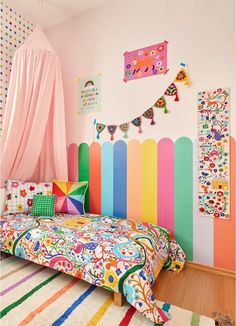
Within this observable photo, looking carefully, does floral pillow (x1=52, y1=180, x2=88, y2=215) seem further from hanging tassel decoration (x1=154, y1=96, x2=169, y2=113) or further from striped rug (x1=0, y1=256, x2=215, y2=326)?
hanging tassel decoration (x1=154, y1=96, x2=169, y2=113)

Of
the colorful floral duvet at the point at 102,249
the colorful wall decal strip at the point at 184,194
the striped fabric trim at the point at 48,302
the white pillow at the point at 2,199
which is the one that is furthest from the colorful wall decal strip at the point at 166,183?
the white pillow at the point at 2,199

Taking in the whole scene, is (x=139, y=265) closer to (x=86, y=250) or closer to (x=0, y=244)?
(x=86, y=250)

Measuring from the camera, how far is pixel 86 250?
1.55 meters

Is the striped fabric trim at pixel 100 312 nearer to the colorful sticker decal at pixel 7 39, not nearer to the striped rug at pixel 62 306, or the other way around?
the striped rug at pixel 62 306

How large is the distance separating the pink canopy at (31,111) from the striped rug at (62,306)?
1.17 metres

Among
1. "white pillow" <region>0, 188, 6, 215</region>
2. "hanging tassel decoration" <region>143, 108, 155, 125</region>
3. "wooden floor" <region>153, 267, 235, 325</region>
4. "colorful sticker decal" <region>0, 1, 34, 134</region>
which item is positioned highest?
"colorful sticker decal" <region>0, 1, 34, 134</region>

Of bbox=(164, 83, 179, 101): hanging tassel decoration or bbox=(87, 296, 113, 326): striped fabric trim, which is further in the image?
bbox=(164, 83, 179, 101): hanging tassel decoration

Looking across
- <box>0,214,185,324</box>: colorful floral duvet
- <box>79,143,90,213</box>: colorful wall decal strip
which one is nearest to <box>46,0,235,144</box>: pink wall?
<box>79,143,90,213</box>: colorful wall decal strip

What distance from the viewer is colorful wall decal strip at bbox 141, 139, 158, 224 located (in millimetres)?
2197

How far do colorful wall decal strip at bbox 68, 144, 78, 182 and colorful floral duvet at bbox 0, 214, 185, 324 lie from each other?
62cm

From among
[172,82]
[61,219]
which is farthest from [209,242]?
[172,82]

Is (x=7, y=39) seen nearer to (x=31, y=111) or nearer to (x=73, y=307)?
(x=31, y=111)

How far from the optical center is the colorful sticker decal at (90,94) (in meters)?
2.53

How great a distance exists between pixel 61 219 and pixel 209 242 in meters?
1.43
